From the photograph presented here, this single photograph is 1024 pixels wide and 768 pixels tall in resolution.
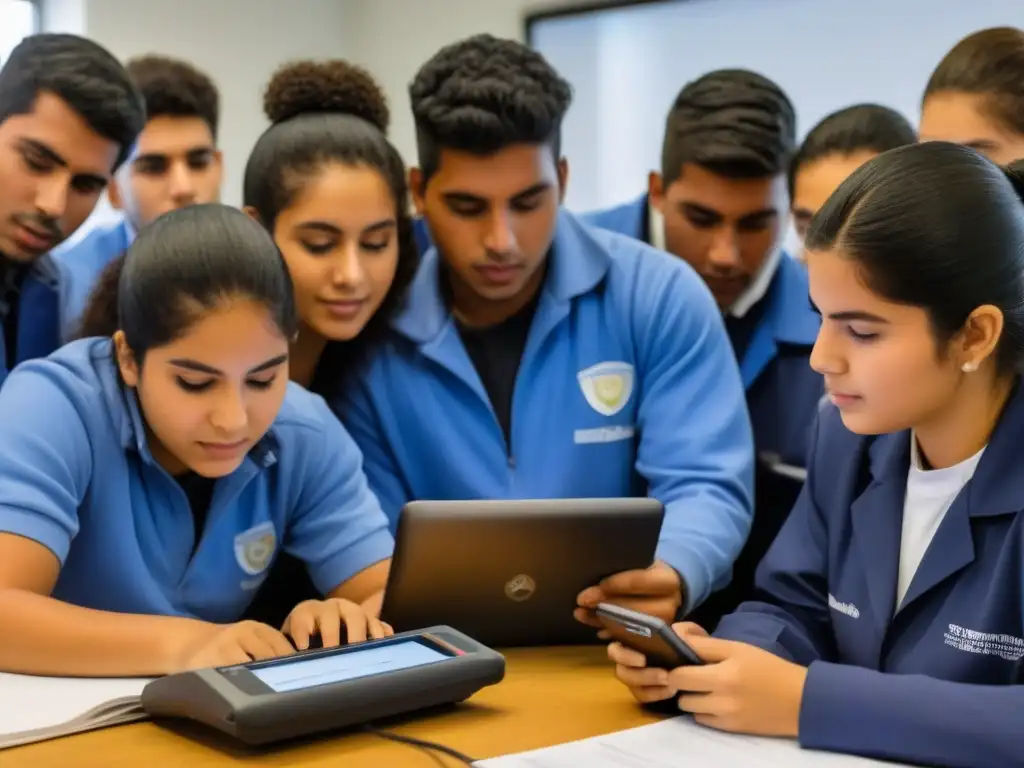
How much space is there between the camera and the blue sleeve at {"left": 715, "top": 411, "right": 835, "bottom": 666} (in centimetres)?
138

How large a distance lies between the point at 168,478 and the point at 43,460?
6.2 inches

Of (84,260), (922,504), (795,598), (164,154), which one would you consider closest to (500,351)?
(795,598)

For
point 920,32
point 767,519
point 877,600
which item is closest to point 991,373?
point 877,600

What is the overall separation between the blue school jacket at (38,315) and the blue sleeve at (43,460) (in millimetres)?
543

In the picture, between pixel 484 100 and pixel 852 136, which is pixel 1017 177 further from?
pixel 852 136

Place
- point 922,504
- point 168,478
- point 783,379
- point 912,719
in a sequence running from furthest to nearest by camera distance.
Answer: point 783,379 < point 168,478 < point 922,504 < point 912,719

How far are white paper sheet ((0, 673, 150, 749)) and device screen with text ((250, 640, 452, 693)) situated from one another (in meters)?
0.16

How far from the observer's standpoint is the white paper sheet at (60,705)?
1.17 metres

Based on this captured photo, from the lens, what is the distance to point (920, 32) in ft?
11.5

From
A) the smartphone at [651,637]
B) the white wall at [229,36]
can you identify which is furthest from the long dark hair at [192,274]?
the white wall at [229,36]

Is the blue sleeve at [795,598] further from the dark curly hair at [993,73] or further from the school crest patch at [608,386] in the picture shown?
the dark curly hair at [993,73]

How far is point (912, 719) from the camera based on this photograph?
1106mm

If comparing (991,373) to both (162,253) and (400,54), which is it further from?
A: (400,54)

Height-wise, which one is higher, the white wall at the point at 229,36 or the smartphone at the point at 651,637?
the white wall at the point at 229,36
